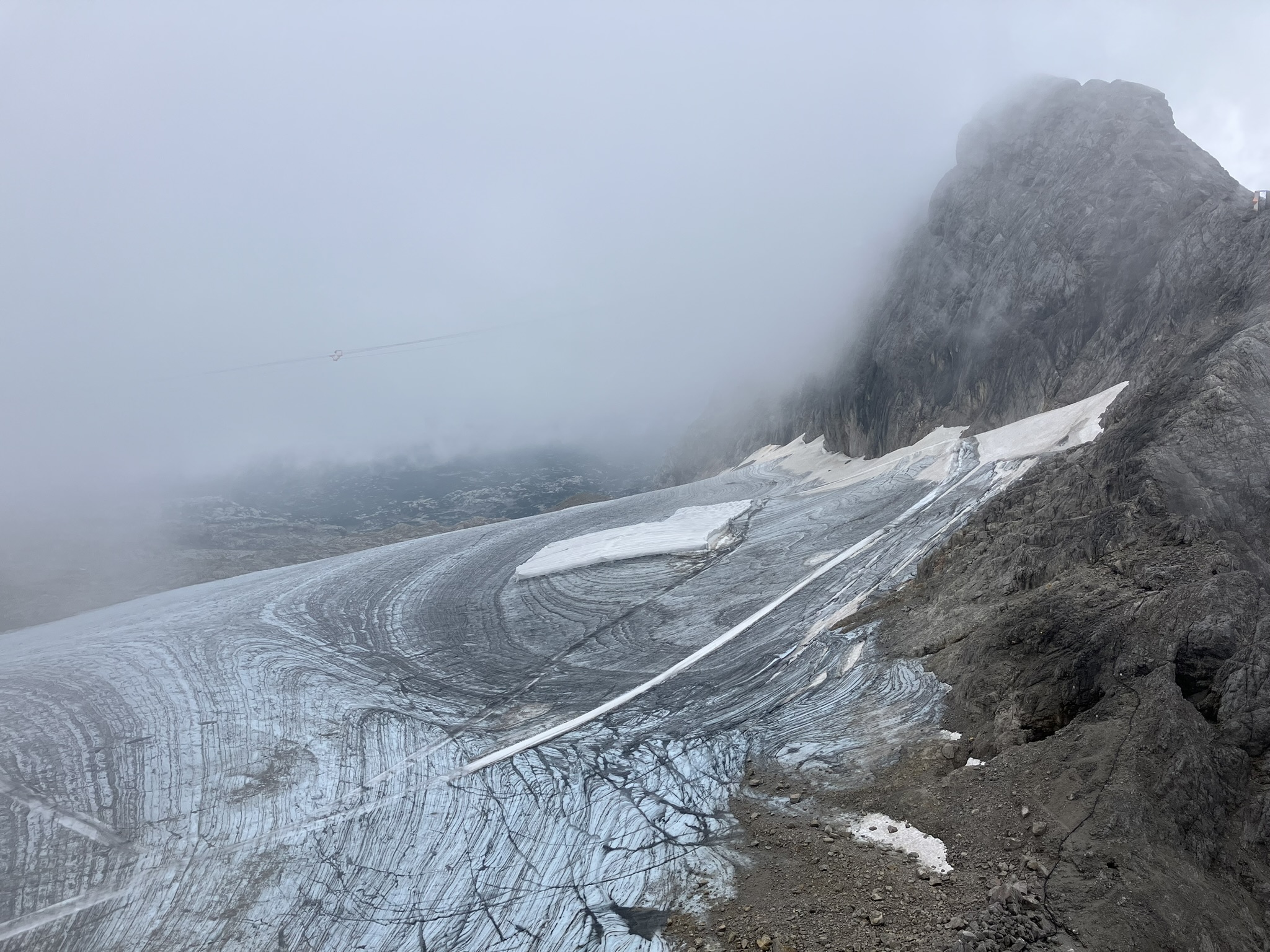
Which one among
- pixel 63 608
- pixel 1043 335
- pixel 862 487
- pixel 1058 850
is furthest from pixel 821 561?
pixel 63 608

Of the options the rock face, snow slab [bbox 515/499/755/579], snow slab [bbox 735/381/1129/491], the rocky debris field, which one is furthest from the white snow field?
the rock face

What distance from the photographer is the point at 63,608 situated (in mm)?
36094

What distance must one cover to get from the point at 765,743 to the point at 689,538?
10644 millimetres

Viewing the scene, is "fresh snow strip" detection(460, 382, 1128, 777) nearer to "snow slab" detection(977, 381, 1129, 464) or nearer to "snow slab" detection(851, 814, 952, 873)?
"snow slab" detection(977, 381, 1129, 464)

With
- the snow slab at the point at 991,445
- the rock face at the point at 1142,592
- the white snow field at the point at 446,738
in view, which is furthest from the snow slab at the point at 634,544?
the rock face at the point at 1142,592

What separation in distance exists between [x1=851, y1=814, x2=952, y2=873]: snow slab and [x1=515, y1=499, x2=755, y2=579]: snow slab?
12.6 m

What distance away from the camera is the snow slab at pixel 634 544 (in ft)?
66.0

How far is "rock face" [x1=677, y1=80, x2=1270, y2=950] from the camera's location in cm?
622

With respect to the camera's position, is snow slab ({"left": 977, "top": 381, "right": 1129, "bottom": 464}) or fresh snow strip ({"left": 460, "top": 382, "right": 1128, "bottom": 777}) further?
snow slab ({"left": 977, "top": 381, "right": 1129, "bottom": 464})

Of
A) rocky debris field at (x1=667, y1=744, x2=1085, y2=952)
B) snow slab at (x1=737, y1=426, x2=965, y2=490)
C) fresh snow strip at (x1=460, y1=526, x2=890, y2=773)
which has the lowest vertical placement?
rocky debris field at (x1=667, y1=744, x2=1085, y2=952)

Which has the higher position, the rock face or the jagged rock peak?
the jagged rock peak

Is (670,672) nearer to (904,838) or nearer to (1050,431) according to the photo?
(904,838)

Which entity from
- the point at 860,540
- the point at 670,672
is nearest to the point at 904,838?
the point at 670,672

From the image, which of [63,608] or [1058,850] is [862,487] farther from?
[63,608]
